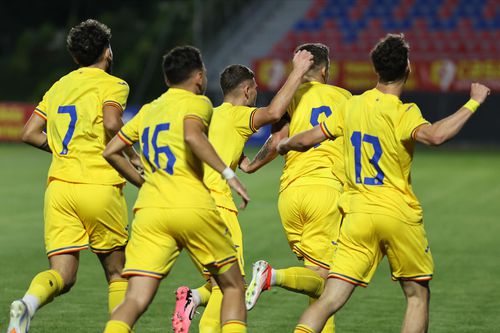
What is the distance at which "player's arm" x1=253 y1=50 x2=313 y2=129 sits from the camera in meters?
7.45

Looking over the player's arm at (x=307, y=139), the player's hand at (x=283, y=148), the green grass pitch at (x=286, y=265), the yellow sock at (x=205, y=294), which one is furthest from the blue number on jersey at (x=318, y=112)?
the green grass pitch at (x=286, y=265)

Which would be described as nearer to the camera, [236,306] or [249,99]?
[236,306]

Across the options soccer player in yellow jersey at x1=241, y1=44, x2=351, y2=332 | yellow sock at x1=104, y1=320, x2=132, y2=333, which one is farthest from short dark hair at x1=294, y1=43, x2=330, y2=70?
yellow sock at x1=104, y1=320, x2=132, y2=333

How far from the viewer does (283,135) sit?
7.97 m

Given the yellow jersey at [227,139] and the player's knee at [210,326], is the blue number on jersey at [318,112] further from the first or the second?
the player's knee at [210,326]

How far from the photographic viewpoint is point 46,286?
7125mm

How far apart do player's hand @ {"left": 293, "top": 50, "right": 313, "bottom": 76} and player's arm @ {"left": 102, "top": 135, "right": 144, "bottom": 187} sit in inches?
56.8

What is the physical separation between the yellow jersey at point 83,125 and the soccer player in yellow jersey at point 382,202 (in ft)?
5.81

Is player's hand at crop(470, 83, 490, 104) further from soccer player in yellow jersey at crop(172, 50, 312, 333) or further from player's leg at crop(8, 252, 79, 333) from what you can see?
player's leg at crop(8, 252, 79, 333)

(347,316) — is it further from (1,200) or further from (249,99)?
(1,200)

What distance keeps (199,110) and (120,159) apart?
0.72 meters

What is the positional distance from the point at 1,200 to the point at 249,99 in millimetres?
11623

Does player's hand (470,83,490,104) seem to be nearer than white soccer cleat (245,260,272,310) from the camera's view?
Yes

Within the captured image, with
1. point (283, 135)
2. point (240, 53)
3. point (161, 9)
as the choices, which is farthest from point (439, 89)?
point (283, 135)
